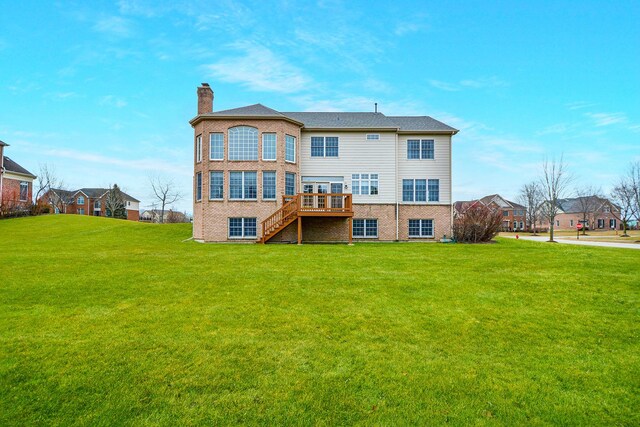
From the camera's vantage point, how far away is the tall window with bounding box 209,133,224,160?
74.7 feet

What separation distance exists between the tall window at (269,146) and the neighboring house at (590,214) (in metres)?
71.5

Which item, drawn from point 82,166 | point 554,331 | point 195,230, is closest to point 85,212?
point 82,166

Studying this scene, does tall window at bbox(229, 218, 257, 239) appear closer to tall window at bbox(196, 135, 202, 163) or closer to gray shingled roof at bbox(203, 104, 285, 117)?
tall window at bbox(196, 135, 202, 163)

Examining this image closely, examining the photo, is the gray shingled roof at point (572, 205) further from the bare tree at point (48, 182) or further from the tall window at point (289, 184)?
the bare tree at point (48, 182)

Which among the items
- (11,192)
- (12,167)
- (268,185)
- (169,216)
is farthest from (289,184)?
(169,216)

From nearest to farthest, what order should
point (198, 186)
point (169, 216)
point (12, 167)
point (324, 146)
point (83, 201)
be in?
point (198, 186), point (324, 146), point (12, 167), point (169, 216), point (83, 201)

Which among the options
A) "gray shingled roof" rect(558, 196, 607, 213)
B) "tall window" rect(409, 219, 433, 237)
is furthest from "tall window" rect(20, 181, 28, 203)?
"gray shingled roof" rect(558, 196, 607, 213)

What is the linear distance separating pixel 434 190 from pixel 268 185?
11780mm

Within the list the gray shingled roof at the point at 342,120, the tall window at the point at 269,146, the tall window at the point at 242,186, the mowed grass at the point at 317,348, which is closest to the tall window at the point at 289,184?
the tall window at the point at 269,146

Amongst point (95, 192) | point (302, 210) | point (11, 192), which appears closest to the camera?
point (302, 210)

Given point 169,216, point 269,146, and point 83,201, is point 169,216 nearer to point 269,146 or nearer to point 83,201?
point 83,201

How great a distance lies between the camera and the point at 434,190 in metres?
24.8

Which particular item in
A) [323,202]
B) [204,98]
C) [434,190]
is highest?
[204,98]

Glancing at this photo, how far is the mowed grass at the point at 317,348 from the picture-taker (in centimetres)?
388
